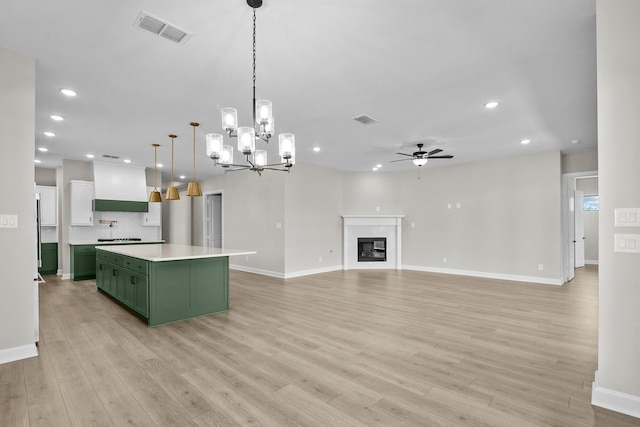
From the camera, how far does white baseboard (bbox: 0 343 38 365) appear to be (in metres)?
2.78

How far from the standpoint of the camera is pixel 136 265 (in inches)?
163

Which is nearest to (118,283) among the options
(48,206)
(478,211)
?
(48,206)

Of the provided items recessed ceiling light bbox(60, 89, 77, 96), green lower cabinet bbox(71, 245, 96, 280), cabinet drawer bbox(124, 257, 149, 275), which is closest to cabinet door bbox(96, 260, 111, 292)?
cabinet drawer bbox(124, 257, 149, 275)

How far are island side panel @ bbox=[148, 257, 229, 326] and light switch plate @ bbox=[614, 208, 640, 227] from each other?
410cm

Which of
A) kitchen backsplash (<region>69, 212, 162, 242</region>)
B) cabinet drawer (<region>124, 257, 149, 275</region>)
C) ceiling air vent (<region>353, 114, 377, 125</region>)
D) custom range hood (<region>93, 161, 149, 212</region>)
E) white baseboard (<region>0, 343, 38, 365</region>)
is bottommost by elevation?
white baseboard (<region>0, 343, 38, 365</region>)

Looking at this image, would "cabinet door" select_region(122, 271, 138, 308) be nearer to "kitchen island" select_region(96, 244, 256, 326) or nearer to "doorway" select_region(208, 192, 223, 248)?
"kitchen island" select_region(96, 244, 256, 326)

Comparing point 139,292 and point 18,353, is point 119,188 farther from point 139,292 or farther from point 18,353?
point 18,353

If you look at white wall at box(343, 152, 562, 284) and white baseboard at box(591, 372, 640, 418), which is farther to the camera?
white wall at box(343, 152, 562, 284)

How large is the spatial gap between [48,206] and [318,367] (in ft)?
27.2

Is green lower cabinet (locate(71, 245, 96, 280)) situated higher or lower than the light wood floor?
higher

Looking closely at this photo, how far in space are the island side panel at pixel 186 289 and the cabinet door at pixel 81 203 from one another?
14.9 feet

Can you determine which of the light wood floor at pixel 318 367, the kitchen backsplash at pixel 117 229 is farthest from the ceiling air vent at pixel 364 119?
the kitchen backsplash at pixel 117 229

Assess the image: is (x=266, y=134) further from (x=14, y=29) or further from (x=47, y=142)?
(x=47, y=142)

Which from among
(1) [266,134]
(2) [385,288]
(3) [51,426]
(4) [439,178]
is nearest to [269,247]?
(2) [385,288]
